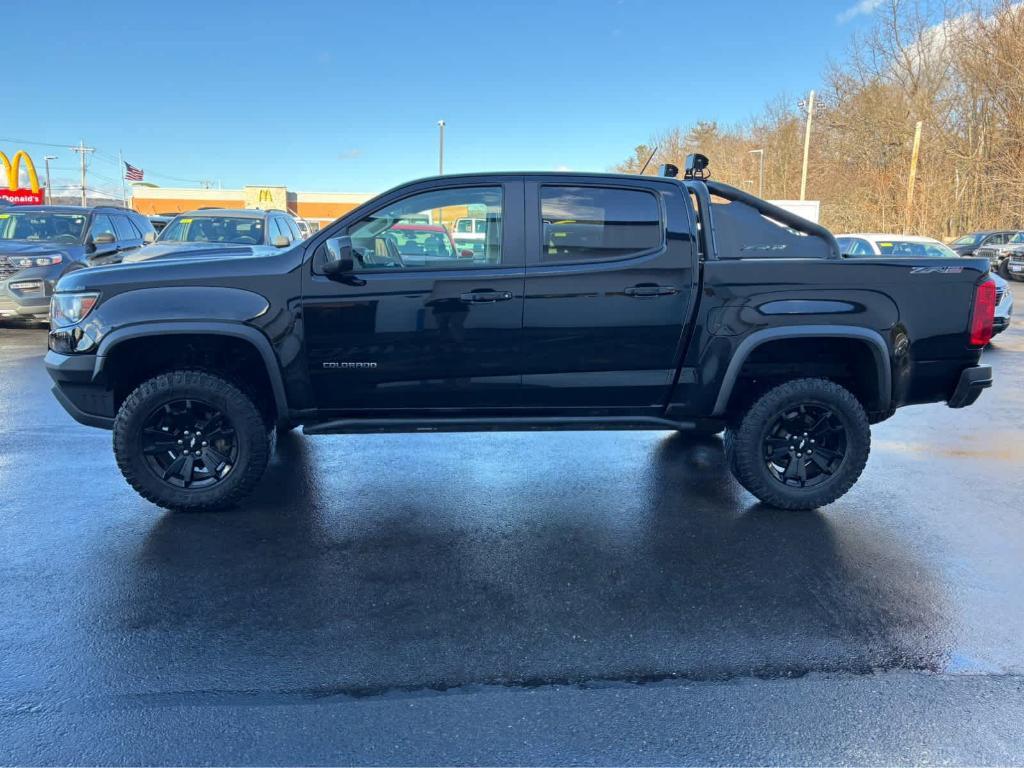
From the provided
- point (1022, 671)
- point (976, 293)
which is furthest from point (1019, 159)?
point (1022, 671)

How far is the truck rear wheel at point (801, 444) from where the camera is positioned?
14.0ft

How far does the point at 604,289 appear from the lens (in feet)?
13.5

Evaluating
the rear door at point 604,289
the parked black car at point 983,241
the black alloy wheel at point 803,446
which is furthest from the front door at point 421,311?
the parked black car at point 983,241

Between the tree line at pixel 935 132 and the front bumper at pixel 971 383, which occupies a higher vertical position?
the tree line at pixel 935 132

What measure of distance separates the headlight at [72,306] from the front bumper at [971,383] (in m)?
5.06

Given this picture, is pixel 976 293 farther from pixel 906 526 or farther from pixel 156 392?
pixel 156 392

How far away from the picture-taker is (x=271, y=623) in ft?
10.2

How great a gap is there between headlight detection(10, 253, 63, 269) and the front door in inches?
333

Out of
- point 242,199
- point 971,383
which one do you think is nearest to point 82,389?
point 971,383

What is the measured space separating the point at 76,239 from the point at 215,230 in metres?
2.12

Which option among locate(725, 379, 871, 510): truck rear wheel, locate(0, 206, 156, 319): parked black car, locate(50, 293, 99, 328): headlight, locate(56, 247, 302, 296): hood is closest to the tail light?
locate(725, 379, 871, 510): truck rear wheel

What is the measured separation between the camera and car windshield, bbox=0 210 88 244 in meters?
11.1

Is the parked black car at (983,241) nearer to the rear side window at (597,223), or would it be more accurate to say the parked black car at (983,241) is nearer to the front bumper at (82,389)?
the rear side window at (597,223)

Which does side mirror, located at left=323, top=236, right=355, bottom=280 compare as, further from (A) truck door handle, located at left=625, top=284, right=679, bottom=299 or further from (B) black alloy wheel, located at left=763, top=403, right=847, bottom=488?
(B) black alloy wheel, located at left=763, top=403, right=847, bottom=488
